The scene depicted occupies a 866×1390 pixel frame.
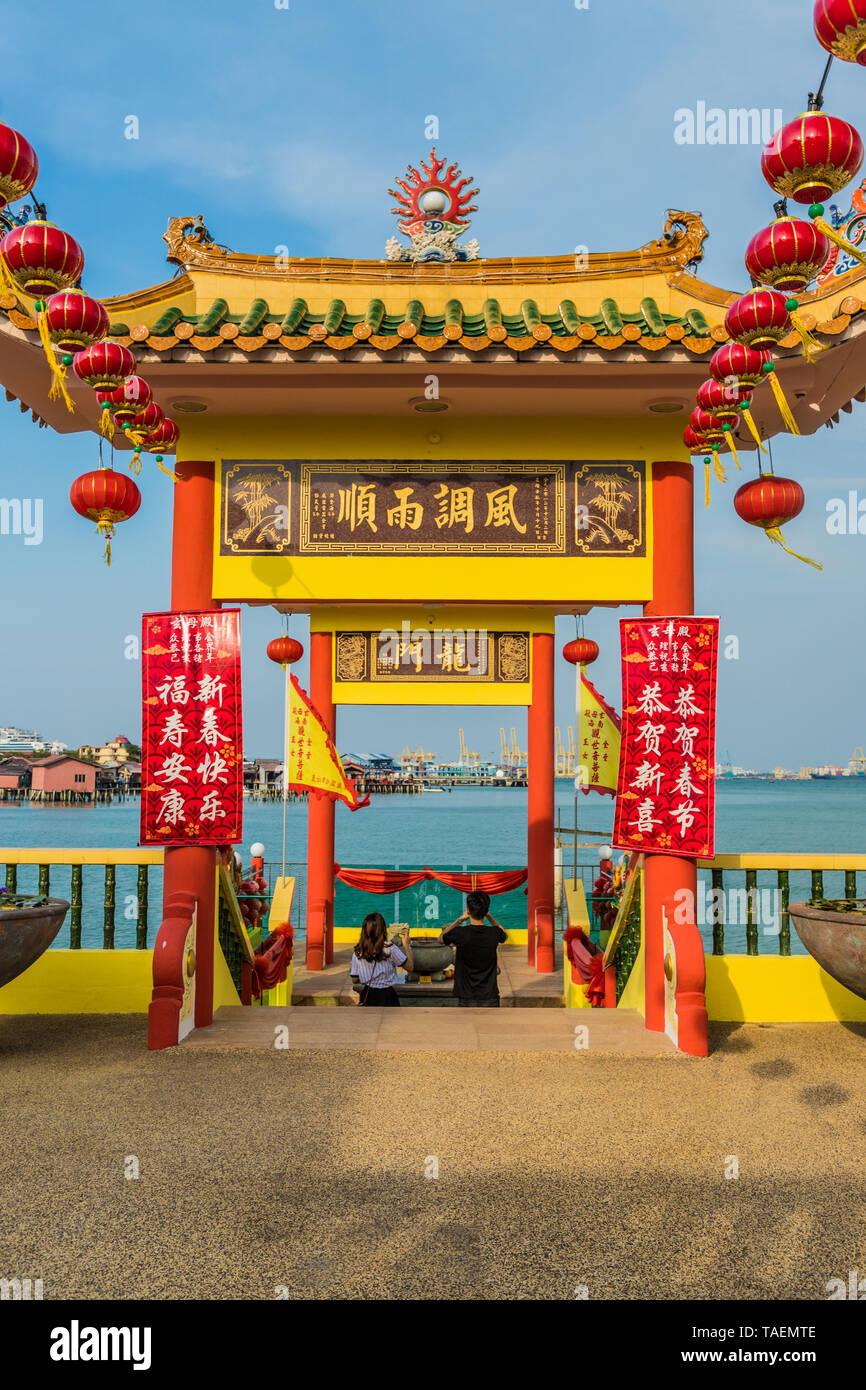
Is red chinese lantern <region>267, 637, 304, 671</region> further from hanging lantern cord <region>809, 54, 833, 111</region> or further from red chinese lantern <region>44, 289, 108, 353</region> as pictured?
hanging lantern cord <region>809, 54, 833, 111</region>

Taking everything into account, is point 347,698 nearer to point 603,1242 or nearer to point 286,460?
point 286,460

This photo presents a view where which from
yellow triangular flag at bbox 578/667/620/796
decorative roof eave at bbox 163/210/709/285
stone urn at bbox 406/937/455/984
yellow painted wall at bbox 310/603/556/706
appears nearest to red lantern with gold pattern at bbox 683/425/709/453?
decorative roof eave at bbox 163/210/709/285

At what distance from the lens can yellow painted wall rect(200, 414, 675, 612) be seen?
6.56 metres

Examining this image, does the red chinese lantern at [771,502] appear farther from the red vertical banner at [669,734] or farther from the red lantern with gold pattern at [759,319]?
the red lantern with gold pattern at [759,319]

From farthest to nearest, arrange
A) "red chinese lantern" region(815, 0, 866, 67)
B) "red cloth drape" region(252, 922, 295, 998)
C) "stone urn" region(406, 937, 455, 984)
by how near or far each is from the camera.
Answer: "stone urn" region(406, 937, 455, 984), "red cloth drape" region(252, 922, 295, 998), "red chinese lantern" region(815, 0, 866, 67)

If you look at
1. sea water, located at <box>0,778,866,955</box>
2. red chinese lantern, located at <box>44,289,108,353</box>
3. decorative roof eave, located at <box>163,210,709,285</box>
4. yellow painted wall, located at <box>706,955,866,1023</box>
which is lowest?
sea water, located at <box>0,778,866,955</box>

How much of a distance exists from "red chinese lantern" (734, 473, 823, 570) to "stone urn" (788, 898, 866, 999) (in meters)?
2.42

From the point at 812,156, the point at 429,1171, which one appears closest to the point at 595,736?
the point at 429,1171

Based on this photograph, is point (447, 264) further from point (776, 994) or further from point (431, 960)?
point (431, 960)

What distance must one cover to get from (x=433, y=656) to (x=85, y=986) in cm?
756

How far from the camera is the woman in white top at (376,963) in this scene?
717 cm

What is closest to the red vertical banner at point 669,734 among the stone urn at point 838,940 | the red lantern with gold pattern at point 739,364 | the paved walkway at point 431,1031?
the stone urn at point 838,940

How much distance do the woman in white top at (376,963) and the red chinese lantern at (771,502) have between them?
4092mm
